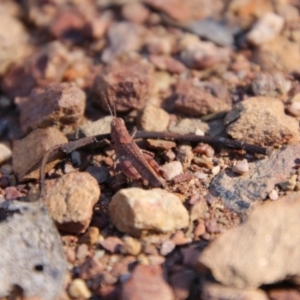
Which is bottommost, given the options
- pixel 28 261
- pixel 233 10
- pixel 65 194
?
pixel 28 261

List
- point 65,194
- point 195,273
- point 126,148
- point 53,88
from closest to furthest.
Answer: point 195,273 < point 65,194 < point 126,148 < point 53,88

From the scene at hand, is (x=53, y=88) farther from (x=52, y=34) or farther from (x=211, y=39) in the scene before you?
(x=211, y=39)

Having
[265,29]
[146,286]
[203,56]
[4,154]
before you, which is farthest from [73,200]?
[265,29]

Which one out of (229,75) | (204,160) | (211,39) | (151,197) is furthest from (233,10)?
(151,197)

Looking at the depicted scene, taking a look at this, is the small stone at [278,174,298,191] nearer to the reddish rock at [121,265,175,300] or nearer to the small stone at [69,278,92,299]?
the reddish rock at [121,265,175,300]

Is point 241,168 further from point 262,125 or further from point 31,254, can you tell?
point 31,254

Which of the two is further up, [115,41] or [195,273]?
[115,41]

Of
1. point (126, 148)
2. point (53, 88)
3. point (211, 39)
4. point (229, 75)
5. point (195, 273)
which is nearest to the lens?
point (195, 273)

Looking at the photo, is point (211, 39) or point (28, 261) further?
point (211, 39)
